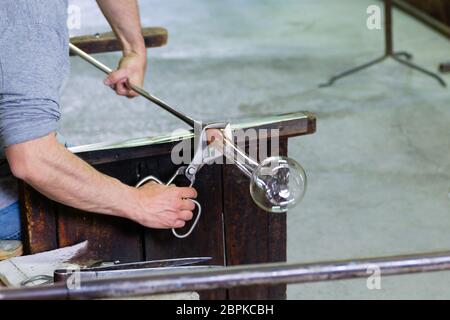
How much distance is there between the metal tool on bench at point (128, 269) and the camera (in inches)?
58.7

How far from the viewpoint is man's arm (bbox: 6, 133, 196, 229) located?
1.46m

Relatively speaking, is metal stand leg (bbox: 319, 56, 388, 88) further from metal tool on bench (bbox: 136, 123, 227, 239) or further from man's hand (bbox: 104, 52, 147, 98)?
metal tool on bench (bbox: 136, 123, 227, 239)

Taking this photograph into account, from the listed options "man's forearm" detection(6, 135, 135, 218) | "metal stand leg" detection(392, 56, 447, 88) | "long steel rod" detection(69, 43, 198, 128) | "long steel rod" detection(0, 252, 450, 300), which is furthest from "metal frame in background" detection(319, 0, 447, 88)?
"long steel rod" detection(0, 252, 450, 300)

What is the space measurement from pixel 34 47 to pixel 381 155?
2.26 metres

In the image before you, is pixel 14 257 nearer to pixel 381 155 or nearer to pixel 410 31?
pixel 381 155

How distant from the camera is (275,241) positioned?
1.94m

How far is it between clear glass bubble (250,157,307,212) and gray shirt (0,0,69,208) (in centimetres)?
37

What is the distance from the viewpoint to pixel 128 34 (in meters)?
2.09

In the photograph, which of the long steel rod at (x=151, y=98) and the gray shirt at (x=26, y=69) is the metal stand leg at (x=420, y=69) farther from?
the gray shirt at (x=26, y=69)

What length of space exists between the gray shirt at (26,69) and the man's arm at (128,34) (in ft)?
1.86

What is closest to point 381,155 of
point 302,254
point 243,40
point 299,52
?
point 302,254

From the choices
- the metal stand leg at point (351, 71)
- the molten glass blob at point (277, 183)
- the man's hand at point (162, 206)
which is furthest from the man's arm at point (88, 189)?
the metal stand leg at point (351, 71)

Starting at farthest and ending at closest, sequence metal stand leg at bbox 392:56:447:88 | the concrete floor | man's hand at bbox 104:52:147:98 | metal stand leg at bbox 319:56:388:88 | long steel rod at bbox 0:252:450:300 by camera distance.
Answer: metal stand leg at bbox 319:56:388:88, metal stand leg at bbox 392:56:447:88, the concrete floor, man's hand at bbox 104:52:147:98, long steel rod at bbox 0:252:450:300

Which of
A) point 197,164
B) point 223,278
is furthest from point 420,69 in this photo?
point 223,278
